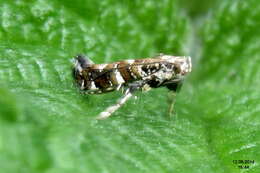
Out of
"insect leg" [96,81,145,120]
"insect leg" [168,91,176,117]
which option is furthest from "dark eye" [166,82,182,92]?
"insect leg" [96,81,145,120]

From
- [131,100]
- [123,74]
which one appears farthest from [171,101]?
[123,74]

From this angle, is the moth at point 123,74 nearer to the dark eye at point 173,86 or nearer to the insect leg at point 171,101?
the dark eye at point 173,86

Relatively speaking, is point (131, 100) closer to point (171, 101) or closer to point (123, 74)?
point (123, 74)

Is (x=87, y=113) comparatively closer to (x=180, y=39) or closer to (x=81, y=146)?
(x=81, y=146)

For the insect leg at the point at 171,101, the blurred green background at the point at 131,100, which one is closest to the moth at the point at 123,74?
the blurred green background at the point at 131,100

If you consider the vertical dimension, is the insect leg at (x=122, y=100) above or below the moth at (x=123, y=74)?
below

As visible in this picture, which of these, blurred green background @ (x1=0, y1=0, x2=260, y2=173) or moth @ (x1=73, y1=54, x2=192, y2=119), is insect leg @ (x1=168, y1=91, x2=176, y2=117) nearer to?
blurred green background @ (x1=0, y1=0, x2=260, y2=173)

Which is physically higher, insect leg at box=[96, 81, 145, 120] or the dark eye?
the dark eye
